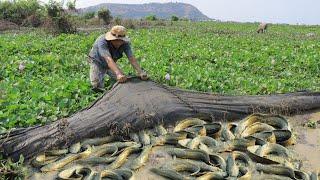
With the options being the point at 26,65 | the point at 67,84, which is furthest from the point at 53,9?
the point at 67,84

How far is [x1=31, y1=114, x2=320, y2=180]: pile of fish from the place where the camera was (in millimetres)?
5727

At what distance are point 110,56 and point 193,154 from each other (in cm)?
235

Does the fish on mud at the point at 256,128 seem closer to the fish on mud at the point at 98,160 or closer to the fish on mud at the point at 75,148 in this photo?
the fish on mud at the point at 98,160

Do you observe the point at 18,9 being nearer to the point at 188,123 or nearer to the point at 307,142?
the point at 188,123

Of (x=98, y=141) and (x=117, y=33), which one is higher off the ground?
(x=117, y=33)

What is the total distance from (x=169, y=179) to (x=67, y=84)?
3.75 m

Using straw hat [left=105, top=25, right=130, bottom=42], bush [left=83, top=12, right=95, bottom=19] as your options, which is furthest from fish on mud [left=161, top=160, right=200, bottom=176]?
bush [left=83, top=12, right=95, bottom=19]

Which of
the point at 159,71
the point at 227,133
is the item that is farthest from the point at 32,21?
the point at 227,133

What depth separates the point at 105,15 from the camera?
33.0 m

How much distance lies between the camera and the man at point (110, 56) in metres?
7.64

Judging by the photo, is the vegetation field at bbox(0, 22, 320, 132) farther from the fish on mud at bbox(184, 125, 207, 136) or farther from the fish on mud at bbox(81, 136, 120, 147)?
the fish on mud at bbox(184, 125, 207, 136)

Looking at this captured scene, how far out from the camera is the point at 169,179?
565 cm

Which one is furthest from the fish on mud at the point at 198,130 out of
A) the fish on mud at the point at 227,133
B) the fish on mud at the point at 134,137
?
the fish on mud at the point at 134,137

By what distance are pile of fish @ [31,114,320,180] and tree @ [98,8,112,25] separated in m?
26.3
